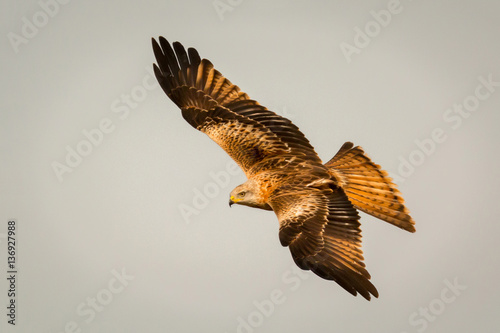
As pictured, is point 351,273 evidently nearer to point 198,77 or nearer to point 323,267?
point 323,267

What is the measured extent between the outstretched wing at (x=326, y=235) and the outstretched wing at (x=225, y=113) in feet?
3.69

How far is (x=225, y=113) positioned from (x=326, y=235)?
310 cm

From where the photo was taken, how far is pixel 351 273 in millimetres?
10234

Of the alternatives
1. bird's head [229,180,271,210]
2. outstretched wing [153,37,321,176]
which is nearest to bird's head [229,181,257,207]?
bird's head [229,180,271,210]

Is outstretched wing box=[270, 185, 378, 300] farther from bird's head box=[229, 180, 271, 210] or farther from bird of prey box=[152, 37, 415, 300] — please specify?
bird's head box=[229, 180, 271, 210]

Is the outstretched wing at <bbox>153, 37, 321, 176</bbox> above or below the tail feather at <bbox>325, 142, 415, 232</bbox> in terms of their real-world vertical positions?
above

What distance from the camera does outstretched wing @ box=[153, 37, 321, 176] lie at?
40.3 feet

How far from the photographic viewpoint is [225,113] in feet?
41.8

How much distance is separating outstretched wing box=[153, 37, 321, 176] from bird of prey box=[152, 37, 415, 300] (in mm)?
15

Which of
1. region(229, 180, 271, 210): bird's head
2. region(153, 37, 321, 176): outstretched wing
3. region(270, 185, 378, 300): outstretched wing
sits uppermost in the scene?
region(153, 37, 321, 176): outstretched wing

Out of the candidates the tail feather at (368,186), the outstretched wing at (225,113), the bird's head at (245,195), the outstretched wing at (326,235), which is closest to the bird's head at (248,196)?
the bird's head at (245,195)

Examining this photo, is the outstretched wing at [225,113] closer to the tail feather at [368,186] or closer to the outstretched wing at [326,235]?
the tail feather at [368,186]

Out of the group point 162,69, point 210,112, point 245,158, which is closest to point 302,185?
point 245,158

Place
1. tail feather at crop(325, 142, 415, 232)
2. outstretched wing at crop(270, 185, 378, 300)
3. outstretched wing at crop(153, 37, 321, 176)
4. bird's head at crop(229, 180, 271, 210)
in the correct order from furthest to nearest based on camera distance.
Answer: outstretched wing at crop(153, 37, 321, 176), tail feather at crop(325, 142, 415, 232), bird's head at crop(229, 180, 271, 210), outstretched wing at crop(270, 185, 378, 300)
